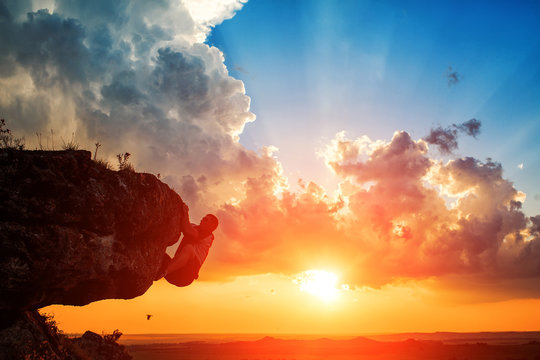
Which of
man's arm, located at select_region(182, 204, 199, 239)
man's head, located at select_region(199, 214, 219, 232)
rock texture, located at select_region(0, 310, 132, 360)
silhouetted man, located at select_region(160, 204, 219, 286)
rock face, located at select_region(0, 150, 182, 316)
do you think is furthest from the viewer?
man's head, located at select_region(199, 214, 219, 232)

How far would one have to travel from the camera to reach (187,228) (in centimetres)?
1487

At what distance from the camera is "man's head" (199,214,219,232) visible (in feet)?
51.2

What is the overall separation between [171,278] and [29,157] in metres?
8.32

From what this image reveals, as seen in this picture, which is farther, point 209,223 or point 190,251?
point 209,223

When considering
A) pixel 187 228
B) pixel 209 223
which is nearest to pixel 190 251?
pixel 187 228

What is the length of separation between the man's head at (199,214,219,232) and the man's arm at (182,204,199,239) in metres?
0.54

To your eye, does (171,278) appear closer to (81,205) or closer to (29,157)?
(81,205)

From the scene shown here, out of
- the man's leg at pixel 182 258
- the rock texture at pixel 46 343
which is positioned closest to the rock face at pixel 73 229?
the rock texture at pixel 46 343

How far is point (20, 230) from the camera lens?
8.62m

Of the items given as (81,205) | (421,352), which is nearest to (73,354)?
(81,205)

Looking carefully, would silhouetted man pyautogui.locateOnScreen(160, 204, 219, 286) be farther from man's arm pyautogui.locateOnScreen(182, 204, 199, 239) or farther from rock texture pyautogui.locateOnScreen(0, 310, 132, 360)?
rock texture pyautogui.locateOnScreen(0, 310, 132, 360)

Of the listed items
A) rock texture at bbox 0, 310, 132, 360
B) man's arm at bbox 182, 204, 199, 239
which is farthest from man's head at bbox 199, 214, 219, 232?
A: rock texture at bbox 0, 310, 132, 360

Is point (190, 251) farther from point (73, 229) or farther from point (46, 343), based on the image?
point (46, 343)

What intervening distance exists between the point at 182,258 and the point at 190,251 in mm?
471
